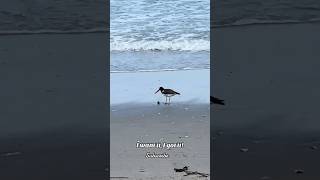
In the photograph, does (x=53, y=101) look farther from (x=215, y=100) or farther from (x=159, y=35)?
(x=215, y=100)

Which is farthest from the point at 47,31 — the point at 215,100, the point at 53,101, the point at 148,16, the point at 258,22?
the point at 258,22

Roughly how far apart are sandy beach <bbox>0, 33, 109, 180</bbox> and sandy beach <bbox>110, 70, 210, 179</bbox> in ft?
0.59

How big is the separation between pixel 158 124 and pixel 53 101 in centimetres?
72

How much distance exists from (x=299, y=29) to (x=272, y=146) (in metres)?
0.90

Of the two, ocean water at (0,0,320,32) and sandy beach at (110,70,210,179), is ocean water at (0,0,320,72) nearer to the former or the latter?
ocean water at (0,0,320,32)

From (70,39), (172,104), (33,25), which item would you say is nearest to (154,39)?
(172,104)

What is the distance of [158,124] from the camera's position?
120 inches

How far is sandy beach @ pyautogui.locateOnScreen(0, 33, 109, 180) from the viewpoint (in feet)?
10.5

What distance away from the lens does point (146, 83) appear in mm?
3094

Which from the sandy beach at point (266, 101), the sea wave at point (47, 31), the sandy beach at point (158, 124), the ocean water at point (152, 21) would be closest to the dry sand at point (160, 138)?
the sandy beach at point (158, 124)

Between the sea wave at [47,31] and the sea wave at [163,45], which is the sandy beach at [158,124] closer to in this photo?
the sea wave at [163,45]

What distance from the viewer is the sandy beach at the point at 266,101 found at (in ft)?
10.1

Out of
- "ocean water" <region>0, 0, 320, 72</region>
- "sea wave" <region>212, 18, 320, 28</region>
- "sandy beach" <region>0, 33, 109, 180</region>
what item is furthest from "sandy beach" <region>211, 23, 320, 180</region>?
"sandy beach" <region>0, 33, 109, 180</region>

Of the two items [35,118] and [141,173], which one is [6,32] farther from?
[141,173]
